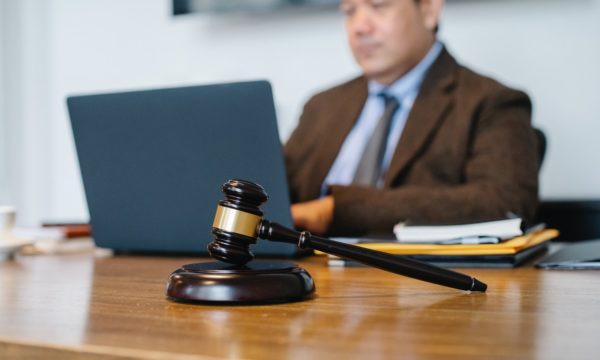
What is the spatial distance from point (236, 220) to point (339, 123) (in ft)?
4.27

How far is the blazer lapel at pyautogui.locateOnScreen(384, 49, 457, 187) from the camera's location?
168 cm

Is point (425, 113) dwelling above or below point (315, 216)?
above

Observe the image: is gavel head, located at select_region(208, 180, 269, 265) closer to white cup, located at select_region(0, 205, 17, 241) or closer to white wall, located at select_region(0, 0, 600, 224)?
white cup, located at select_region(0, 205, 17, 241)

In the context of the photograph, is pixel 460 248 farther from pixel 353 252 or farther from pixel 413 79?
pixel 413 79

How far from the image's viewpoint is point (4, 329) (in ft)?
1.80

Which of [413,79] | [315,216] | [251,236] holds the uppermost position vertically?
[413,79]

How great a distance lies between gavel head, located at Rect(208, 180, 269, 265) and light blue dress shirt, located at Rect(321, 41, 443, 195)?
115cm

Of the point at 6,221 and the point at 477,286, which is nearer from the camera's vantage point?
the point at 477,286

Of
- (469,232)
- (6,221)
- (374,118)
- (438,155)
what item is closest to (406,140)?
(438,155)

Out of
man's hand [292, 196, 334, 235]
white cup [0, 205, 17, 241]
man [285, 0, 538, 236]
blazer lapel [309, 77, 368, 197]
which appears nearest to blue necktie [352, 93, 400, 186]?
man [285, 0, 538, 236]

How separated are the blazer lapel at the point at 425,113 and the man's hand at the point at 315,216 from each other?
0.33 metres

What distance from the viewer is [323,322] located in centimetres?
56

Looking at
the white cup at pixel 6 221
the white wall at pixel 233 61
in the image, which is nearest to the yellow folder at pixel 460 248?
the white cup at pixel 6 221

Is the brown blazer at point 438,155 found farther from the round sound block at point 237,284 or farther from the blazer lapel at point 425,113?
the round sound block at point 237,284
